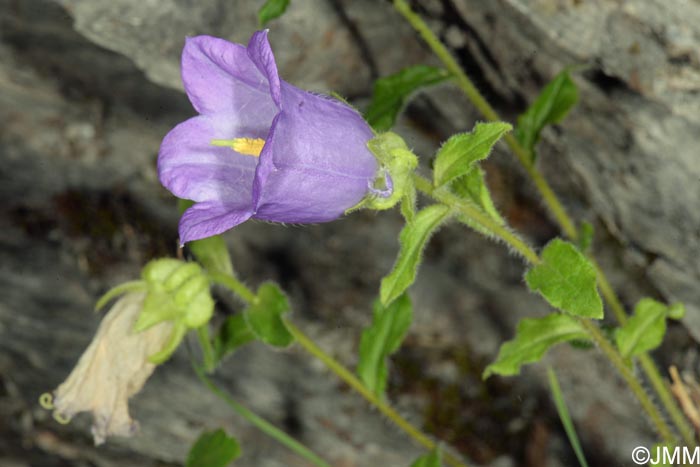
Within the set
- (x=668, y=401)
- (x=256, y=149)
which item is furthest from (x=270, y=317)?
(x=668, y=401)

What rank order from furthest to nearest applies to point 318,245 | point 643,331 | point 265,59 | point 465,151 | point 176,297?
1. point 318,245
2. point 643,331
3. point 176,297
4. point 465,151
5. point 265,59

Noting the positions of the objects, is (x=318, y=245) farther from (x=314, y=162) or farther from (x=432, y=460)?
(x=314, y=162)

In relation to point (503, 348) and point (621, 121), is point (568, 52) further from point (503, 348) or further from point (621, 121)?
point (503, 348)

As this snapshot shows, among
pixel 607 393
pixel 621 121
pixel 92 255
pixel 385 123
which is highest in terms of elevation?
pixel 621 121

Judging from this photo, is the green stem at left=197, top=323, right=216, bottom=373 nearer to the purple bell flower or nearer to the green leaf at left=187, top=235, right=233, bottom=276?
the green leaf at left=187, top=235, right=233, bottom=276

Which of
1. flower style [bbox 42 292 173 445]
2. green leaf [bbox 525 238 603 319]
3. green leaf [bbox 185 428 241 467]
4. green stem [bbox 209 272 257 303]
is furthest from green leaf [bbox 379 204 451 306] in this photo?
green leaf [bbox 185 428 241 467]

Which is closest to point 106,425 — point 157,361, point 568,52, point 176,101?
point 157,361

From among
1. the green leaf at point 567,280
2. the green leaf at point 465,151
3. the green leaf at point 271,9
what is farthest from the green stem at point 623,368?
the green leaf at point 271,9
